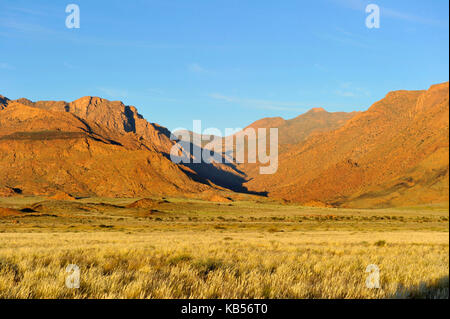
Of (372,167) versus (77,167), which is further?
(77,167)

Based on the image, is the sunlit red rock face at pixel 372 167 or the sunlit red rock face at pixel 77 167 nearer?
the sunlit red rock face at pixel 372 167

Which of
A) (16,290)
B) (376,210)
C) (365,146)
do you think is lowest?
(376,210)

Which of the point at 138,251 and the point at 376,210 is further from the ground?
the point at 138,251

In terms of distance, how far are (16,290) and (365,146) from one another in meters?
181

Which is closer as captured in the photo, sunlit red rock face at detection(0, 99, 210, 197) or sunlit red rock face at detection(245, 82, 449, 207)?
sunlit red rock face at detection(245, 82, 449, 207)

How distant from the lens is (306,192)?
539 feet

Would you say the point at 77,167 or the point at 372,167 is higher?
the point at 77,167

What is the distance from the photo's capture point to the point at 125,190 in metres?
148

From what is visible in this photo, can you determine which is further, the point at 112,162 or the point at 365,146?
the point at 365,146
